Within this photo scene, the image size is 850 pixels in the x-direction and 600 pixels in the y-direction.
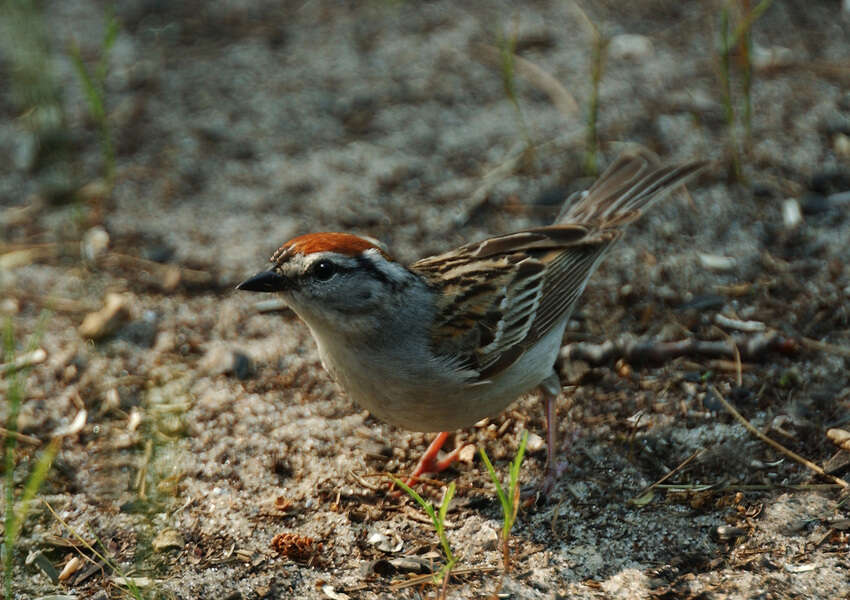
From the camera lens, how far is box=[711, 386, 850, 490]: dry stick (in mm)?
3838

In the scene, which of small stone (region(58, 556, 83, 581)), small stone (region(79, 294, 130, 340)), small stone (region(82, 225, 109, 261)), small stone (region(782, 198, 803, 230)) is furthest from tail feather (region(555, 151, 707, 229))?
small stone (region(58, 556, 83, 581))

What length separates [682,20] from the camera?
6.95 metres

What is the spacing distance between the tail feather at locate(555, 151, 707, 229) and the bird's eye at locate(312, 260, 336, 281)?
1.60 meters

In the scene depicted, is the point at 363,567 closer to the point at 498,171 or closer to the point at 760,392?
the point at 760,392

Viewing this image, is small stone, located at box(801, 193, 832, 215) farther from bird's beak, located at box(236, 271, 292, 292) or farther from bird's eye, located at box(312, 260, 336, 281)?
bird's beak, located at box(236, 271, 292, 292)

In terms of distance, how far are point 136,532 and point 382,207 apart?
8.41ft

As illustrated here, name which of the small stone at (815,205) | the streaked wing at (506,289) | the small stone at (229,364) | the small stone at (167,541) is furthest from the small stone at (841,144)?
the small stone at (167,541)

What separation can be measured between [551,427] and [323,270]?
1208 mm

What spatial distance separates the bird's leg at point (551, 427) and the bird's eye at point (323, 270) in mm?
1107

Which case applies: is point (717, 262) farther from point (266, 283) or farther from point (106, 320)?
point (106, 320)

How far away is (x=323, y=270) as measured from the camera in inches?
150

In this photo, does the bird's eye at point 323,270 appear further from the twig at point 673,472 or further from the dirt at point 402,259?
the twig at point 673,472

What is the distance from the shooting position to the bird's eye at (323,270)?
379 centimetres

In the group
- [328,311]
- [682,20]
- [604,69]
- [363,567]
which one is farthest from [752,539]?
[682,20]
